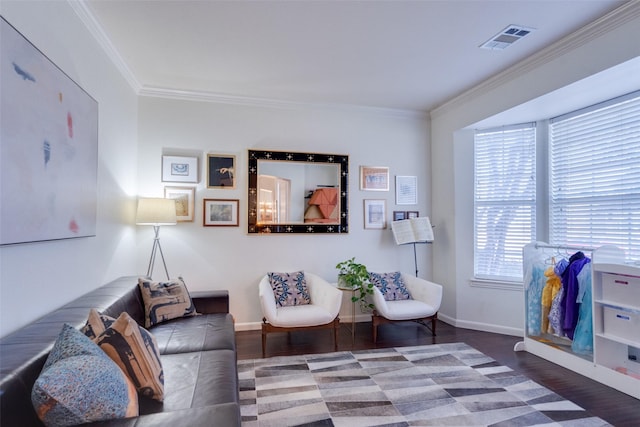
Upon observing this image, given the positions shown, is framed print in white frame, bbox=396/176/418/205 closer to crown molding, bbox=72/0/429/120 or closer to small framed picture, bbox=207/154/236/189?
crown molding, bbox=72/0/429/120

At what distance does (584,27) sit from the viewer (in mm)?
2510

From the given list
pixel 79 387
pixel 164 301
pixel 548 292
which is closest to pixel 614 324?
pixel 548 292

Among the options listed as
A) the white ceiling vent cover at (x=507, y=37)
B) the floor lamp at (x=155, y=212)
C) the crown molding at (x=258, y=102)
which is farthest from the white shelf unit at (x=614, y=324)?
the floor lamp at (x=155, y=212)

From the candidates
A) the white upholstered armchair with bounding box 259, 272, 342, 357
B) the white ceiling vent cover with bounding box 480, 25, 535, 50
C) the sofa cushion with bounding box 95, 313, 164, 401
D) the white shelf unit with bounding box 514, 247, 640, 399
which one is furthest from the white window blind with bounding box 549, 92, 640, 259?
the sofa cushion with bounding box 95, 313, 164, 401

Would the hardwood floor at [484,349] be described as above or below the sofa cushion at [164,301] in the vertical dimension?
below

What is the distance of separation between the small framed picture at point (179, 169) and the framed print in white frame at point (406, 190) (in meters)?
2.60

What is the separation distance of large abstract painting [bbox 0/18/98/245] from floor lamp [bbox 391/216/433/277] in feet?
10.6

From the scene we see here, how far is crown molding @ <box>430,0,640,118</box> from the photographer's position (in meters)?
2.28

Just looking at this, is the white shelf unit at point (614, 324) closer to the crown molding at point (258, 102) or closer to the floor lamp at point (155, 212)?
the crown molding at point (258, 102)

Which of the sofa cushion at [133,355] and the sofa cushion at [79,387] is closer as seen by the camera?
the sofa cushion at [79,387]

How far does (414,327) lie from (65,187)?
12.1ft

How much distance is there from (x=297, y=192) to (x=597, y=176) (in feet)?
10.2

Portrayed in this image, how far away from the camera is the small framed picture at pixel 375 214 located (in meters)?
4.27

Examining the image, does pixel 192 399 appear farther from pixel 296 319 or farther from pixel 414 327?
pixel 414 327
